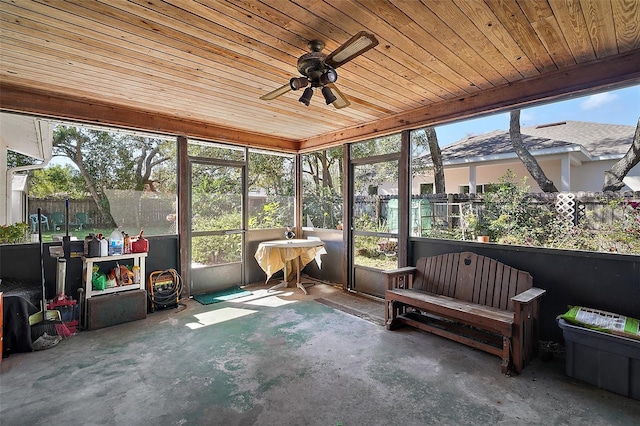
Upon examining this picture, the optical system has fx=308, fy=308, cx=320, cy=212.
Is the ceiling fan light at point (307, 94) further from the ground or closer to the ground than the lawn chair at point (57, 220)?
further from the ground

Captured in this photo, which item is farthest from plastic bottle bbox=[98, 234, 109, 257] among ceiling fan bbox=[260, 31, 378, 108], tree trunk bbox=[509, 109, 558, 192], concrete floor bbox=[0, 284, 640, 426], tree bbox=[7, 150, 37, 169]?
tree trunk bbox=[509, 109, 558, 192]

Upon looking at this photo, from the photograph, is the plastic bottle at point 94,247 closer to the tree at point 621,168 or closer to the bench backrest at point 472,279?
the bench backrest at point 472,279

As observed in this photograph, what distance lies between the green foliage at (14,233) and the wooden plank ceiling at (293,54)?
4.11 ft

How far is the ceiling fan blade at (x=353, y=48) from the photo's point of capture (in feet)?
6.00

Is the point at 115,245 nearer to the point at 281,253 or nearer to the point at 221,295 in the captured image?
the point at 221,295

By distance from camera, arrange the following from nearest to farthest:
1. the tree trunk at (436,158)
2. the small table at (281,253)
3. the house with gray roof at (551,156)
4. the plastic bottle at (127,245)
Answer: the house with gray roof at (551,156)
the plastic bottle at (127,245)
the tree trunk at (436,158)
the small table at (281,253)

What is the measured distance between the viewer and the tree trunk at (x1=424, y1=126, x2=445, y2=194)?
4.09m

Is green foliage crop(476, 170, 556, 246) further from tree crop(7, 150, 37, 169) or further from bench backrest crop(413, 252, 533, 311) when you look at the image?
tree crop(7, 150, 37, 169)

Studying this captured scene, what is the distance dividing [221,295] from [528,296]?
3891 millimetres

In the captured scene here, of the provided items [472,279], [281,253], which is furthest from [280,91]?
[472,279]

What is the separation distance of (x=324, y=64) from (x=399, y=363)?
8.32 feet

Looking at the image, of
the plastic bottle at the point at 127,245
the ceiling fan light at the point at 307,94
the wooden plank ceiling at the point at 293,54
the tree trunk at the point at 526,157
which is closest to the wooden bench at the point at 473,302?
the tree trunk at the point at 526,157

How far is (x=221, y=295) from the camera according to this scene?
4.66 metres

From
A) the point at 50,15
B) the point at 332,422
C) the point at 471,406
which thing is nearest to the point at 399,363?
the point at 471,406
